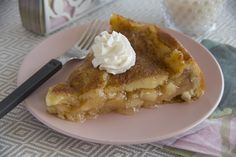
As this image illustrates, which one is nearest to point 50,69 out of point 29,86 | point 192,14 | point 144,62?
point 29,86

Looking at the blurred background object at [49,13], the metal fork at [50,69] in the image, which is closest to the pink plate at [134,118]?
the metal fork at [50,69]

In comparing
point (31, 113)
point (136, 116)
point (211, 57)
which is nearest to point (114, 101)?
point (136, 116)

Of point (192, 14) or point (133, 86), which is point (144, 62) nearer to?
point (133, 86)

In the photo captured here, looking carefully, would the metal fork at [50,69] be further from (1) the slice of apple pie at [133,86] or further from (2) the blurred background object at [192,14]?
(2) the blurred background object at [192,14]

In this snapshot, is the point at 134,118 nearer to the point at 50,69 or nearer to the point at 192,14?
the point at 50,69

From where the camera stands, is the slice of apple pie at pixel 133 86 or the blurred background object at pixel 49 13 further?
the blurred background object at pixel 49 13

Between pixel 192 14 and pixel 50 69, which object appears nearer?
pixel 50 69
